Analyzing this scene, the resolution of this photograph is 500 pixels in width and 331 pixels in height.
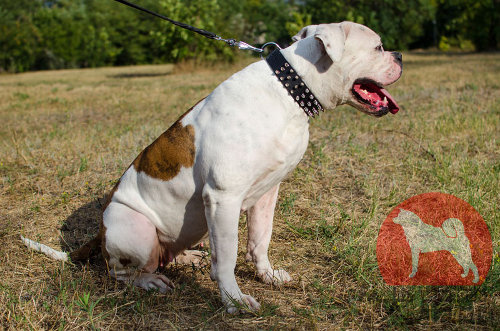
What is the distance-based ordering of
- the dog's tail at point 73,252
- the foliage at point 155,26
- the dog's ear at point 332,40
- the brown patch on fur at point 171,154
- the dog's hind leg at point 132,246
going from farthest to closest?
the foliage at point 155,26 → the dog's tail at point 73,252 → the dog's hind leg at point 132,246 → the brown patch on fur at point 171,154 → the dog's ear at point 332,40

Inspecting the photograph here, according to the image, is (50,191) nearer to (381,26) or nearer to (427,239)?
(427,239)

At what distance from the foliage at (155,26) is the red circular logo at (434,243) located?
16932mm

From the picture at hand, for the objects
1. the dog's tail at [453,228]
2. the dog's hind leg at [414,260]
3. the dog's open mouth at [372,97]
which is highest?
the dog's open mouth at [372,97]

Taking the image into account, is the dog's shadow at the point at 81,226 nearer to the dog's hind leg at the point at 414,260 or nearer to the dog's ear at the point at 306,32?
the dog's ear at the point at 306,32

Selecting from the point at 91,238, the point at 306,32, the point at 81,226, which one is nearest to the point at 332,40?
the point at 306,32

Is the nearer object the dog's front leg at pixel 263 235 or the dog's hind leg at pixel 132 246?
the dog's hind leg at pixel 132 246

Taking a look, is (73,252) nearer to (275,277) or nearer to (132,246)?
(132,246)

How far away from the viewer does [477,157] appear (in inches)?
180

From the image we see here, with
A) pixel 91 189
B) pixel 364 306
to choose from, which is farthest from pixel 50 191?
pixel 364 306

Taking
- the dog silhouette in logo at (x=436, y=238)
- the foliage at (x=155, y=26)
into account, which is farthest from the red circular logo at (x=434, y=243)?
the foliage at (x=155, y=26)

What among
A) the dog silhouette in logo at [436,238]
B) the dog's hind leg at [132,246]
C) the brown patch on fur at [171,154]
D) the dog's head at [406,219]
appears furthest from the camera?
the dog's head at [406,219]

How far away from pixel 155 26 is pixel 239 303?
31.4 metres

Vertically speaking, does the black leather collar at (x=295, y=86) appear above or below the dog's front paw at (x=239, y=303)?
above

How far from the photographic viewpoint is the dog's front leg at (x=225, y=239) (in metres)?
2.30
